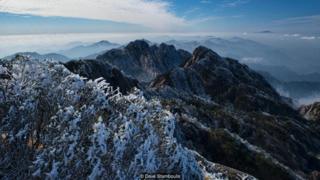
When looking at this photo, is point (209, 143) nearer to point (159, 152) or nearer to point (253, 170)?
point (253, 170)

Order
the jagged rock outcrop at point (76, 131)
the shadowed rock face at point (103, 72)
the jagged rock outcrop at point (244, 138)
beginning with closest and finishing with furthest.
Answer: the jagged rock outcrop at point (76, 131) → the jagged rock outcrop at point (244, 138) → the shadowed rock face at point (103, 72)

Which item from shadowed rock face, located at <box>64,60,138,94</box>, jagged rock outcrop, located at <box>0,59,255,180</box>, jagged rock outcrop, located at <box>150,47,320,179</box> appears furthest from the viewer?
shadowed rock face, located at <box>64,60,138,94</box>

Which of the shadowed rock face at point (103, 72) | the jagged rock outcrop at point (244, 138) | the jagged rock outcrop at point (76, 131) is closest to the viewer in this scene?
the jagged rock outcrop at point (76, 131)

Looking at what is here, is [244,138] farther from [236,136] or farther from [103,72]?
[103,72]

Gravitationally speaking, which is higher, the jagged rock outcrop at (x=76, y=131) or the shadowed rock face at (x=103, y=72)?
the jagged rock outcrop at (x=76, y=131)

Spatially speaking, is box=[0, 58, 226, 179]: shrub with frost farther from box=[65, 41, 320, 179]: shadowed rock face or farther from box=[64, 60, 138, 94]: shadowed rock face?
box=[64, 60, 138, 94]: shadowed rock face

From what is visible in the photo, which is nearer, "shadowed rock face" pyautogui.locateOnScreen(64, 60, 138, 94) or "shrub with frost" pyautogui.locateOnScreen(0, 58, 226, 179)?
"shrub with frost" pyautogui.locateOnScreen(0, 58, 226, 179)

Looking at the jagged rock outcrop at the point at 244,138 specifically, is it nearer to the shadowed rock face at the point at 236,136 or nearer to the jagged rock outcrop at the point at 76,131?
the shadowed rock face at the point at 236,136

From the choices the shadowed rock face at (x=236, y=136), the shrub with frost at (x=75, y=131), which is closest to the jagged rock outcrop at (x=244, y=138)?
the shadowed rock face at (x=236, y=136)

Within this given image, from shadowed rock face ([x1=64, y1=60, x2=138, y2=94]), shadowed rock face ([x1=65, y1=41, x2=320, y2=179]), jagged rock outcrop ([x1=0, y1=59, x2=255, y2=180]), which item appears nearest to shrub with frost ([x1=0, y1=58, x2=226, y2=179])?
jagged rock outcrop ([x1=0, y1=59, x2=255, y2=180])
